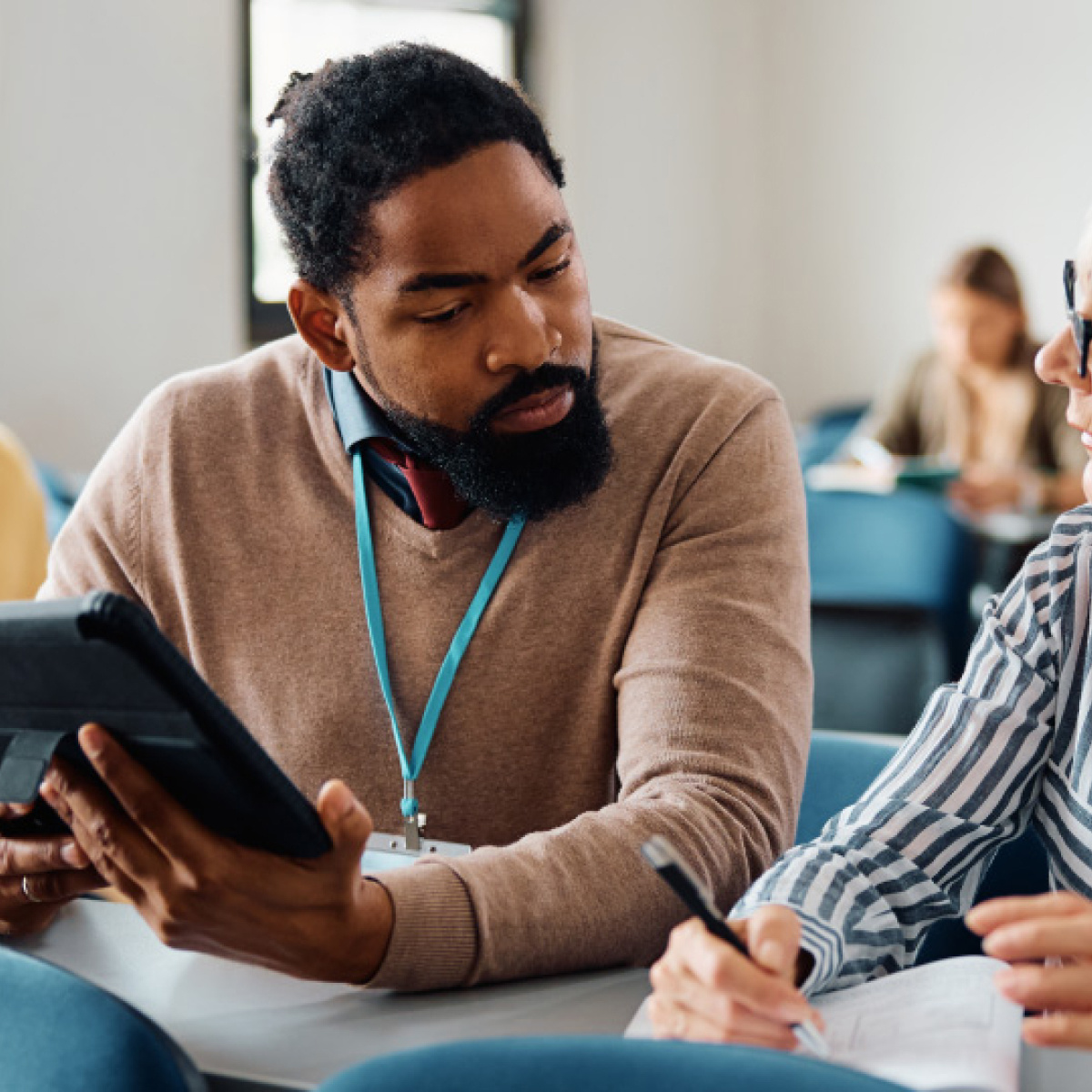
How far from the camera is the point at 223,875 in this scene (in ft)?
3.73

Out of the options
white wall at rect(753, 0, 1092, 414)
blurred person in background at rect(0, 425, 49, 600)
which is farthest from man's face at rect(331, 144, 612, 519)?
white wall at rect(753, 0, 1092, 414)

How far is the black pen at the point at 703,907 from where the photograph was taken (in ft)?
3.06

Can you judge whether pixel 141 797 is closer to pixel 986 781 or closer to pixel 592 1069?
pixel 592 1069

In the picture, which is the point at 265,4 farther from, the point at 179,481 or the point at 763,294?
the point at 179,481

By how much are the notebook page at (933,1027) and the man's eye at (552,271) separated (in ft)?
2.44

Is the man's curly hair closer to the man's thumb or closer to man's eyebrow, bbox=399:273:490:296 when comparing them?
man's eyebrow, bbox=399:273:490:296

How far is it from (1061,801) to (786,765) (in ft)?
0.78

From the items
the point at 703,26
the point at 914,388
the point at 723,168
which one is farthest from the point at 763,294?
the point at 914,388

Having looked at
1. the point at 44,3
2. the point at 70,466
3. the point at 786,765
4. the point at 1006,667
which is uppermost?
the point at 44,3

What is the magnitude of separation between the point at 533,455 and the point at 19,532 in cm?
120

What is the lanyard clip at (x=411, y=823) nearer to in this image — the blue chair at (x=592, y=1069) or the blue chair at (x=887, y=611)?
the blue chair at (x=592, y=1069)

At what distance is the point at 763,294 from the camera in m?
8.14

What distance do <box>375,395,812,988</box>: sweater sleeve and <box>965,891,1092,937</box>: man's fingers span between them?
0.35 m

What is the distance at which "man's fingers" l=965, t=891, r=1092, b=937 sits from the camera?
3.39ft
